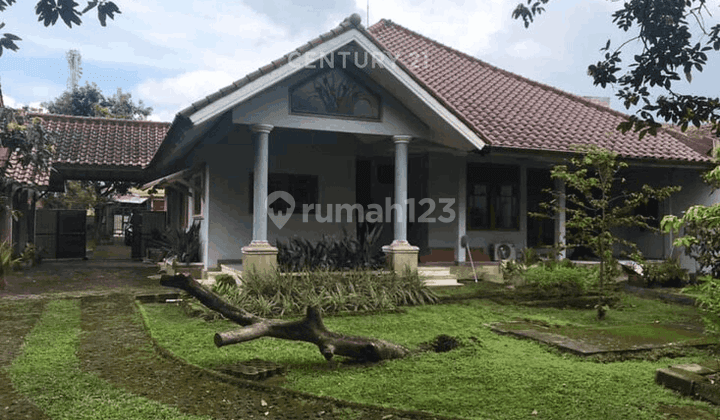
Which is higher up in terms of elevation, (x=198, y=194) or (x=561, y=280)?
(x=198, y=194)

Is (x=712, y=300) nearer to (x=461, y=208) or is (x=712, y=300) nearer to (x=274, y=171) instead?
(x=461, y=208)

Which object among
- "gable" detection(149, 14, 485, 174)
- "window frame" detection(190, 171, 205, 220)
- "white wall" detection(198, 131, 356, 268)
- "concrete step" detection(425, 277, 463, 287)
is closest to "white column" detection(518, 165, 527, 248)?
"concrete step" detection(425, 277, 463, 287)

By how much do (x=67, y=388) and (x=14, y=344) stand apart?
2291mm

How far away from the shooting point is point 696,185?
15.5 metres

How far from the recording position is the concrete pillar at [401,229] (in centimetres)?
1111

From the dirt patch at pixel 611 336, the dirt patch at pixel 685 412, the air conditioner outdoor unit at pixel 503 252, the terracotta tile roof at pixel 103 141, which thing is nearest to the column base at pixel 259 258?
the dirt patch at pixel 611 336

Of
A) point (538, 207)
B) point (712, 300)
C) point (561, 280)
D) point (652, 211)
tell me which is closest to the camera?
point (712, 300)

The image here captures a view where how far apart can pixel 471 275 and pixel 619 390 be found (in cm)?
793

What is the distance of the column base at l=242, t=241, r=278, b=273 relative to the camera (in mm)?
9977

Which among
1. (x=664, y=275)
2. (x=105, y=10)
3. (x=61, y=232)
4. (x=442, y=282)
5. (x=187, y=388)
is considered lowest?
(x=187, y=388)

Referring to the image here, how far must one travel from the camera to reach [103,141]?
1934 cm

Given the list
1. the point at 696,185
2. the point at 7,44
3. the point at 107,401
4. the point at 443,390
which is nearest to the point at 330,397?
the point at 443,390

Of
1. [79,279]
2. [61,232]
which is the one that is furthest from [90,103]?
[79,279]

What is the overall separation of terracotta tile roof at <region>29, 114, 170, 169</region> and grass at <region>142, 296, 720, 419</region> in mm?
11086
